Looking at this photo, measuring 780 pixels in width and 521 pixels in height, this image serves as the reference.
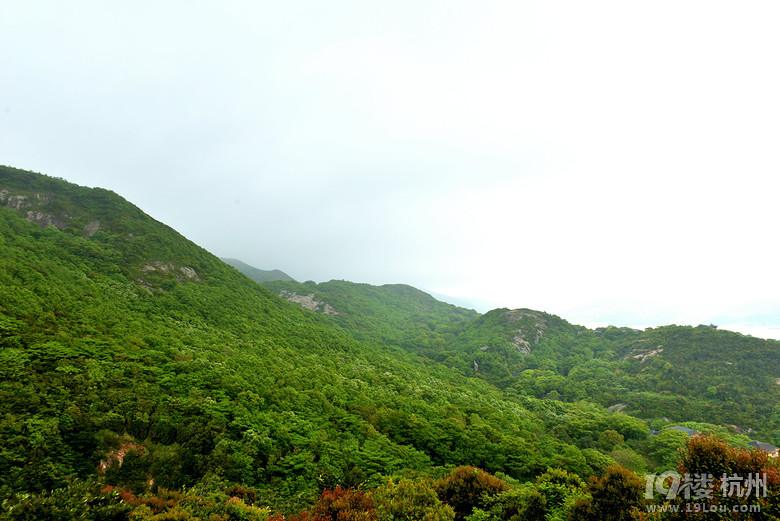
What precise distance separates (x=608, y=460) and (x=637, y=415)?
44.0 meters

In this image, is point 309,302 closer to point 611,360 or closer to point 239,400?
point 239,400

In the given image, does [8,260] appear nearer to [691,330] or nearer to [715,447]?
[715,447]

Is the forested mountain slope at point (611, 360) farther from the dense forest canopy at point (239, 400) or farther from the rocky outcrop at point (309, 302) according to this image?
the dense forest canopy at point (239, 400)

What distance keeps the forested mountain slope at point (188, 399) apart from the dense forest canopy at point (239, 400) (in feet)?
0.53

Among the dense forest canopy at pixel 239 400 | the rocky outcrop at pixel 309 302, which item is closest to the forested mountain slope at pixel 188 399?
the dense forest canopy at pixel 239 400

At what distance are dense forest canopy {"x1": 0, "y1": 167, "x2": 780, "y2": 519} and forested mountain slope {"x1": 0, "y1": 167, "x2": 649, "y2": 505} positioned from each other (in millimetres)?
161

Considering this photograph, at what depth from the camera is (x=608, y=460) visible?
99.8 ft

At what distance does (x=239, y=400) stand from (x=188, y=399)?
448 cm

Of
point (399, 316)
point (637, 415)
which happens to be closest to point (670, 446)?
point (637, 415)

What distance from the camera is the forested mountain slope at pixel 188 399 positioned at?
644 inches

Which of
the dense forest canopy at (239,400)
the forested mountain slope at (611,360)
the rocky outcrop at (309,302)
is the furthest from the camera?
the rocky outcrop at (309,302)

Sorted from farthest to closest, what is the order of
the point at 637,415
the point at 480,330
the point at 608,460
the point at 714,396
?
the point at 480,330, the point at 714,396, the point at 637,415, the point at 608,460

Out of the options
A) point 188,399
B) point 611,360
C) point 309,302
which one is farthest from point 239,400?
point 611,360

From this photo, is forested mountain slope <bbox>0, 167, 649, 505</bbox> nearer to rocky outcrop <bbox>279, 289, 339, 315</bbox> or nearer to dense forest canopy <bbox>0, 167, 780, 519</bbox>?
dense forest canopy <bbox>0, 167, 780, 519</bbox>
